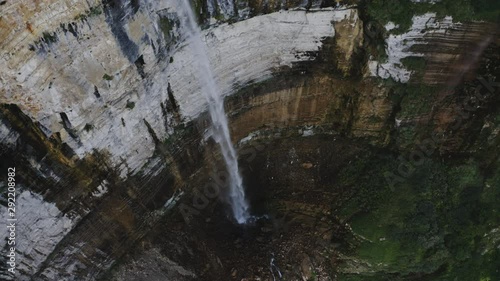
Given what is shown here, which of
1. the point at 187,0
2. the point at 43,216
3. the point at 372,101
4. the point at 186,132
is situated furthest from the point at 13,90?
the point at 372,101

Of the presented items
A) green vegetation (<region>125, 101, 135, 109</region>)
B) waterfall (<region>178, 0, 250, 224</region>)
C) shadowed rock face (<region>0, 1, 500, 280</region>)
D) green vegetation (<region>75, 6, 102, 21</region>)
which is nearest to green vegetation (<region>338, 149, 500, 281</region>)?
shadowed rock face (<region>0, 1, 500, 280</region>)

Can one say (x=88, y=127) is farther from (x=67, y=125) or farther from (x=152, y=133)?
(x=152, y=133)

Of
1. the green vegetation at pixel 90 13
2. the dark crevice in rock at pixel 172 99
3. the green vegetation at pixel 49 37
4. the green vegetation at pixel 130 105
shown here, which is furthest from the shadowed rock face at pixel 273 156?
the green vegetation at pixel 49 37

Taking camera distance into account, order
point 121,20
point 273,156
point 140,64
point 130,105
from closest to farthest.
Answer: point 121,20 < point 140,64 < point 130,105 < point 273,156

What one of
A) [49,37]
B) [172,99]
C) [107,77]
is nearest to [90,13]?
[49,37]

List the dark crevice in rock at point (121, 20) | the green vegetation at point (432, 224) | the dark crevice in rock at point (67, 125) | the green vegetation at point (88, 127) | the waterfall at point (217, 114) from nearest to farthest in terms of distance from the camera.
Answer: the dark crevice in rock at point (121, 20) → the dark crevice in rock at point (67, 125) → the green vegetation at point (88, 127) → the waterfall at point (217, 114) → the green vegetation at point (432, 224)

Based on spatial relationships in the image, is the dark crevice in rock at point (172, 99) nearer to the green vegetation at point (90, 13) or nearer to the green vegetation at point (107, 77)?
the green vegetation at point (107, 77)
